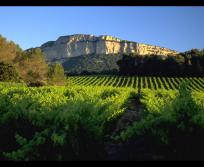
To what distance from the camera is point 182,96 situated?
5785 millimetres

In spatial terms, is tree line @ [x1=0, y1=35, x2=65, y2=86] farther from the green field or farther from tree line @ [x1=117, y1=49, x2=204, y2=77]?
the green field

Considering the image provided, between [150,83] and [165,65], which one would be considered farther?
[165,65]

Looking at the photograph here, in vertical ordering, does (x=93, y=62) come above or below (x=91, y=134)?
above

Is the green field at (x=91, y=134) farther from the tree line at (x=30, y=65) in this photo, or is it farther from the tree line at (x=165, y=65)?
the tree line at (x=165, y=65)

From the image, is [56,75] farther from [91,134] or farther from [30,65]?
[91,134]

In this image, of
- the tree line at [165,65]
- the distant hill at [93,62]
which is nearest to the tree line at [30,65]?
the tree line at [165,65]

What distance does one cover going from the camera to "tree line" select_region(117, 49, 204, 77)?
83.0 metres

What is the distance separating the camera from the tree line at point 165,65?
272ft

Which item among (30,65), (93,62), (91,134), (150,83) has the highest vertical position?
(93,62)

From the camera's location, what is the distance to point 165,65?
8494 centimetres

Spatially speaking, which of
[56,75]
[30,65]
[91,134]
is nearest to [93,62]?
[56,75]

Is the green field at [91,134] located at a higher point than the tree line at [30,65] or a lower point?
lower

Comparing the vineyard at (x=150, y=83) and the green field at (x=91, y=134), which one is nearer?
the green field at (x=91, y=134)
